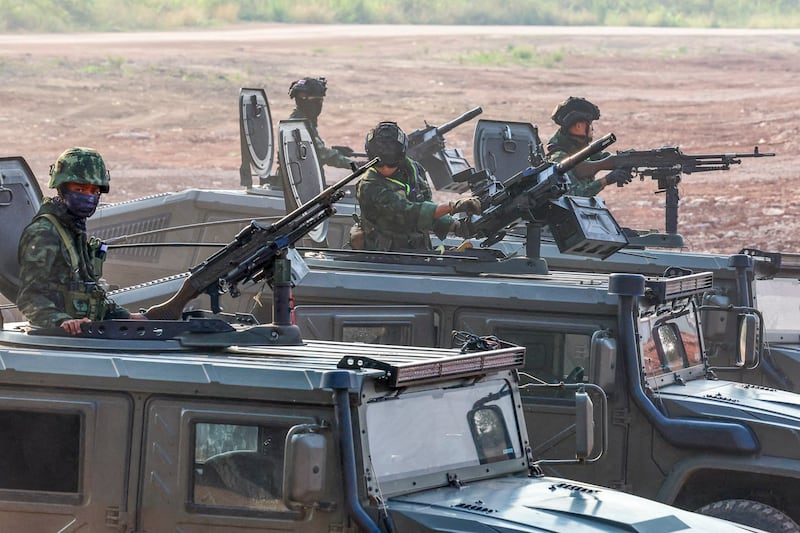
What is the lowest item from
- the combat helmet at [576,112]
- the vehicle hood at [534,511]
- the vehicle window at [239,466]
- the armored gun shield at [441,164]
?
the vehicle hood at [534,511]

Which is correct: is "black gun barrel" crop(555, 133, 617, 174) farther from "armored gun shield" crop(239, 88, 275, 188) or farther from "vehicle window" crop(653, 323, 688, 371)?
"armored gun shield" crop(239, 88, 275, 188)

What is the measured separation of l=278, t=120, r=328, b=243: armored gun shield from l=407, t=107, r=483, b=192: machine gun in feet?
12.4

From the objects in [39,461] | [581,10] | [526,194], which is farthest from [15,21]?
[39,461]

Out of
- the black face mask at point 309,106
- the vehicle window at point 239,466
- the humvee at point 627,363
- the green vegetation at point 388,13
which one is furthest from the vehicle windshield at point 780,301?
the green vegetation at point 388,13

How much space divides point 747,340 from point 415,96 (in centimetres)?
2759

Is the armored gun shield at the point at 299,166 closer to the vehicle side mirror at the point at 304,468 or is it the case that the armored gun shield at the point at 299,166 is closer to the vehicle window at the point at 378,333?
the vehicle window at the point at 378,333

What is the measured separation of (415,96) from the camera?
37406mm

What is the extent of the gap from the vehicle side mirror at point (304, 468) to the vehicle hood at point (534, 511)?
0.41 metres

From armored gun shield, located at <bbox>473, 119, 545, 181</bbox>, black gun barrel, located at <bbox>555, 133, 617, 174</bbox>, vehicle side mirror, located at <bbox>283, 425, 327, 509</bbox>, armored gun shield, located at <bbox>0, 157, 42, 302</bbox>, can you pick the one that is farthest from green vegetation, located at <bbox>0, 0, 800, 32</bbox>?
vehicle side mirror, located at <bbox>283, 425, 327, 509</bbox>

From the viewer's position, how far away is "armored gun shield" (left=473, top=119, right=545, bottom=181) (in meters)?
16.0

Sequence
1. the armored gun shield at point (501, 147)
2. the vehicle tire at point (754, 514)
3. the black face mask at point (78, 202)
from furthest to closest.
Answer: the armored gun shield at point (501, 147) < the vehicle tire at point (754, 514) < the black face mask at point (78, 202)

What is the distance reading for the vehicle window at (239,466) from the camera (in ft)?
22.3

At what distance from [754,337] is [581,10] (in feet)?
167

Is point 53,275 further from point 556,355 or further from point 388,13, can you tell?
point 388,13
